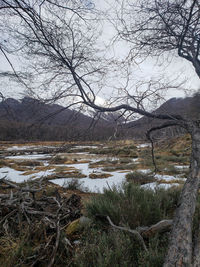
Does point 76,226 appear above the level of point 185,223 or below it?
below

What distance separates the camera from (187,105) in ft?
7.59

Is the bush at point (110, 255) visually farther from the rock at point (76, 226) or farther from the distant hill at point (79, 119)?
the distant hill at point (79, 119)

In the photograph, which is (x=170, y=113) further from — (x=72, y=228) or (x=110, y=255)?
(x=72, y=228)

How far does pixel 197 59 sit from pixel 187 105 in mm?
878

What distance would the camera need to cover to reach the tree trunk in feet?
3.06

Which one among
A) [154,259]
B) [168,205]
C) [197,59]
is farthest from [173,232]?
[197,59]

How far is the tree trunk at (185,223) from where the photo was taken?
3.06 ft

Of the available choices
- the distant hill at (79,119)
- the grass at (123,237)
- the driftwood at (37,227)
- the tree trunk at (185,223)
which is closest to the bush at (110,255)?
the grass at (123,237)

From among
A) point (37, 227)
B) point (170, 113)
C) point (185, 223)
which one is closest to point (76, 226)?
point (37, 227)

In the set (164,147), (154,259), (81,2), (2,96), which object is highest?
(81,2)

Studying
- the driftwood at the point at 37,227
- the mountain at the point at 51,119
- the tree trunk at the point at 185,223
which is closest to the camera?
the tree trunk at the point at 185,223

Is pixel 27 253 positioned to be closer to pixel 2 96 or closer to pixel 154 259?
pixel 154 259

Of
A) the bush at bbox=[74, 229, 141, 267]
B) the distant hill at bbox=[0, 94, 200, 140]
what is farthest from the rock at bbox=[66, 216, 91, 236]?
the distant hill at bbox=[0, 94, 200, 140]

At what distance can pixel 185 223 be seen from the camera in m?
1.15
